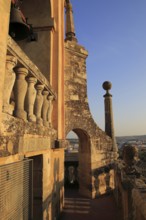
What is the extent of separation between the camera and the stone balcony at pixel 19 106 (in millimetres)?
2018

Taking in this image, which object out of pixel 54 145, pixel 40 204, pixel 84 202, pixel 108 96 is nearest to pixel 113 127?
pixel 108 96

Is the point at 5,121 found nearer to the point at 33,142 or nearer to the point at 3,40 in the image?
the point at 3,40

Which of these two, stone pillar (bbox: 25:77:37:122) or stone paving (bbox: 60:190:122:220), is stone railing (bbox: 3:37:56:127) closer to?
stone pillar (bbox: 25:77:37:122)

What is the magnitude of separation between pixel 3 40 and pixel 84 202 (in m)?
7.06

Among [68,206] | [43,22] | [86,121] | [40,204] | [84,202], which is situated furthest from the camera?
[86,121]

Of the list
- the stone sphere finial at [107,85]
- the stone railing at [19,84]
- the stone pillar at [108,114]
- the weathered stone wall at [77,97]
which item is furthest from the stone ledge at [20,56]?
the stone sphere finial at [107,85]

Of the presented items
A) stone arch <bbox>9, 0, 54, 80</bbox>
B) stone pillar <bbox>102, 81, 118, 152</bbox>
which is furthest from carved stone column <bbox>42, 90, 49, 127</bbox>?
stone pillar <bbox>102, 81, 118, 152</bbox>

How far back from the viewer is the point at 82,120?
27.4 feet

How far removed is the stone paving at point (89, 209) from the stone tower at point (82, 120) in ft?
1.72

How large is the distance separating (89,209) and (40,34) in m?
5.65

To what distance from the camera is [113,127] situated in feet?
31.8

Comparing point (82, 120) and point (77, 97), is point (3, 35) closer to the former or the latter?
point (77, 97)

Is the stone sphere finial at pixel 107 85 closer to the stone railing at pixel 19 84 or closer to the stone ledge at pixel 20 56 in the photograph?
the stone railing at pixel 19 84

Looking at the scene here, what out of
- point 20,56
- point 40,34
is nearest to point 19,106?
point 20,56
